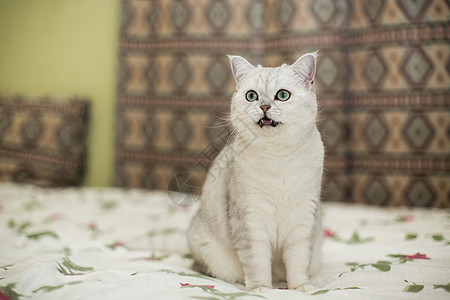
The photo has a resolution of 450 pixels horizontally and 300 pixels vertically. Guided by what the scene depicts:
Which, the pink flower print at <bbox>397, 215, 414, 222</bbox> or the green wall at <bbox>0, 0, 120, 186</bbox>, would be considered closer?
the pink flower print at <bbox>397, 215, 414, 222</bbox>

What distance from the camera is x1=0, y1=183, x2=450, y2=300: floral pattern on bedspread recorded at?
2.63 feet

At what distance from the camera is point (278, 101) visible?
0.96m

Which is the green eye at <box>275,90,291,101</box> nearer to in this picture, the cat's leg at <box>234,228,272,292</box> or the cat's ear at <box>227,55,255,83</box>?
the cat's ear at <box>227,55,255,83</box>

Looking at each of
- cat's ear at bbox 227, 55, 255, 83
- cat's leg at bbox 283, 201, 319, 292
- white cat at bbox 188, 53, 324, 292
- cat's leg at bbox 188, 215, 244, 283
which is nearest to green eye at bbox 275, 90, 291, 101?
white cat at bbox 188, 53, 324, 292

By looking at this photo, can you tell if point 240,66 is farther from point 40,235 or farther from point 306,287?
point 40,235

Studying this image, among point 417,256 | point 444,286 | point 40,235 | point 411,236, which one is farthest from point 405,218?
point 40,235

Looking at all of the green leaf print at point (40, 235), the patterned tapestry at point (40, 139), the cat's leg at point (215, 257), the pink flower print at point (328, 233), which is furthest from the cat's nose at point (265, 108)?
the patterned tapestry at point (40, 139)

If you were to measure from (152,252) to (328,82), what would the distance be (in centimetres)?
171

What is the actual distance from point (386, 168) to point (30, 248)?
210 centimetres

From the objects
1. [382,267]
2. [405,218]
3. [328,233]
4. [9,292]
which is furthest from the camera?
[405,218]

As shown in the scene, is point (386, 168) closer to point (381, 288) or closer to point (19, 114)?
point (381, 288)

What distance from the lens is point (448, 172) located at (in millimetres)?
2240

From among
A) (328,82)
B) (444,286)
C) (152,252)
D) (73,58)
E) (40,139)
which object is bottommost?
(152,252)

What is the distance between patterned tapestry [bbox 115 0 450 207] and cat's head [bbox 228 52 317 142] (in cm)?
95
